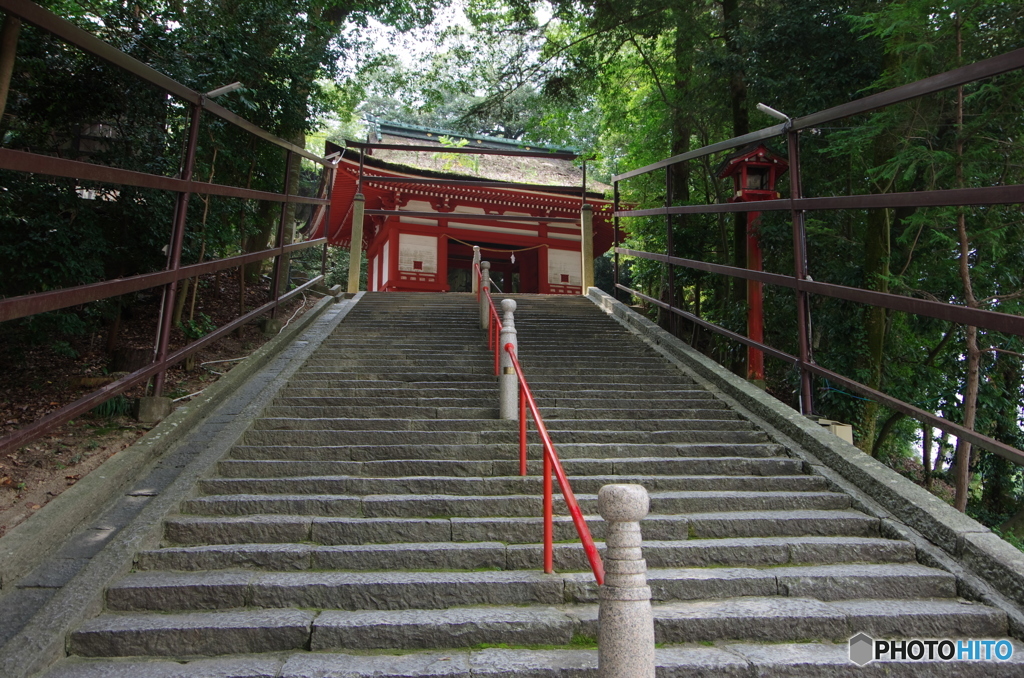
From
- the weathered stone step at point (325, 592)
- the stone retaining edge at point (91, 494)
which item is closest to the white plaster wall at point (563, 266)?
the stone retaining edge at point (91, 494)

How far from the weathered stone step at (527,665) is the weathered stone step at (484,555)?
0.64 meters

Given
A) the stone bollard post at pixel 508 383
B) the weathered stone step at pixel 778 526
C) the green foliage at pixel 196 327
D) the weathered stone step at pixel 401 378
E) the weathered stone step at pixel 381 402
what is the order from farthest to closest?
the green foliage at pixel 196 327 → the weathered stone step at pixel 401 378 → the weathered stone step at pixel 381 402 → the stone bollard post at pixel 508 383 → the weathered stone step at pixel 778 526

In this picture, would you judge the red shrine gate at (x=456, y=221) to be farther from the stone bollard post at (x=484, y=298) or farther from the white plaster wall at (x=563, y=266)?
the stone bollard post at (x=484, y=298)

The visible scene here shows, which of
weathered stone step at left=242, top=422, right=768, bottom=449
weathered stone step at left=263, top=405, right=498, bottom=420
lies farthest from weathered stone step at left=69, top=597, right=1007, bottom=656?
weathered stone step at left=263, top=405, right=498, bottom=420

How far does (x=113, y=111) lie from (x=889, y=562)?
6.65m

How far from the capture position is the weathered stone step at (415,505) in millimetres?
4066

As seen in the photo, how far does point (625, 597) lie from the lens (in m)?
2.40

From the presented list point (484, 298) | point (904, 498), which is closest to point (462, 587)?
point (904, 498)

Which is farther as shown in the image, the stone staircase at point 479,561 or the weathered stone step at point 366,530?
the weathered stone step at point 366,530

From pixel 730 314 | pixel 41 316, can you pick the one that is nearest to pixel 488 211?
pixel 730 314

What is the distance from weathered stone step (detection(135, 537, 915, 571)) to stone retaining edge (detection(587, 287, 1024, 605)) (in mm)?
235

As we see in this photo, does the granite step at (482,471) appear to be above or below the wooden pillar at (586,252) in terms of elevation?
below

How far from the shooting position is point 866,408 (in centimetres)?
806

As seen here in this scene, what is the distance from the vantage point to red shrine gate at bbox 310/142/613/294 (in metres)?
13.5
